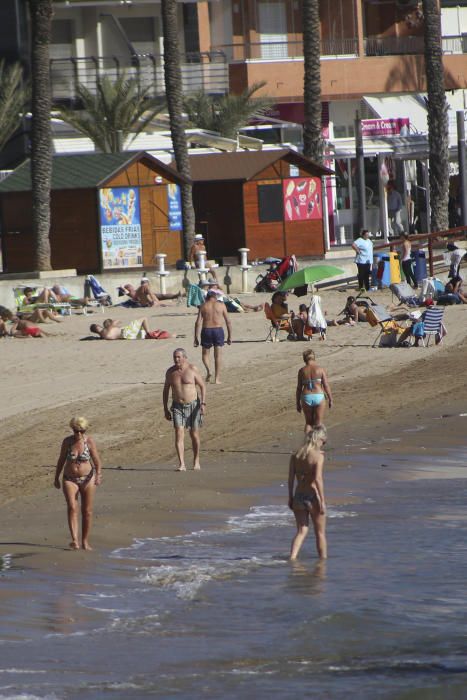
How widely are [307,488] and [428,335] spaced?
43.2ft

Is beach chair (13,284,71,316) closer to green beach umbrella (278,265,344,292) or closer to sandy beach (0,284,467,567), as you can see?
sandy beach (0,284,467,567)

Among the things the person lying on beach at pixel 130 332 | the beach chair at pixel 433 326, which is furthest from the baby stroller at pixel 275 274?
the beach chair at pixel 433 326

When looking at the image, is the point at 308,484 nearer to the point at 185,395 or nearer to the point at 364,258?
the point at 185,395

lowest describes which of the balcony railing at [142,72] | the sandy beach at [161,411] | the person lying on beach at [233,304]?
the sandy beach at [161,411]

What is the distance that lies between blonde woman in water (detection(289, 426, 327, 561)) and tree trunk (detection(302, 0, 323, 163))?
2602 cm

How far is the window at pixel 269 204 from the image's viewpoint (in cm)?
3544

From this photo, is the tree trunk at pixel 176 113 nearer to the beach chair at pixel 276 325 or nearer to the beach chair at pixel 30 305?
the beach chair at pixel 30 305

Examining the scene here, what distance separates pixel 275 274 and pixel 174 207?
3575 millimetres

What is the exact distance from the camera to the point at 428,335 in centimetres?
2414

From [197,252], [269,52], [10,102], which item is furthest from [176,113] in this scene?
[269,52]

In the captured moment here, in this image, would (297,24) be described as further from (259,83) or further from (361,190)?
(361,190)

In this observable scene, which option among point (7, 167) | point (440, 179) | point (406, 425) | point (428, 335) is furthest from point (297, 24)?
point (406, 425)

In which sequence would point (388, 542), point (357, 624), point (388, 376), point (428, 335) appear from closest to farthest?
point (357, 624), point (388, 542), point (388, 376), point (428, 335)

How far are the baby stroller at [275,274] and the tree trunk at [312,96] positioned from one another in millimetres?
5310
